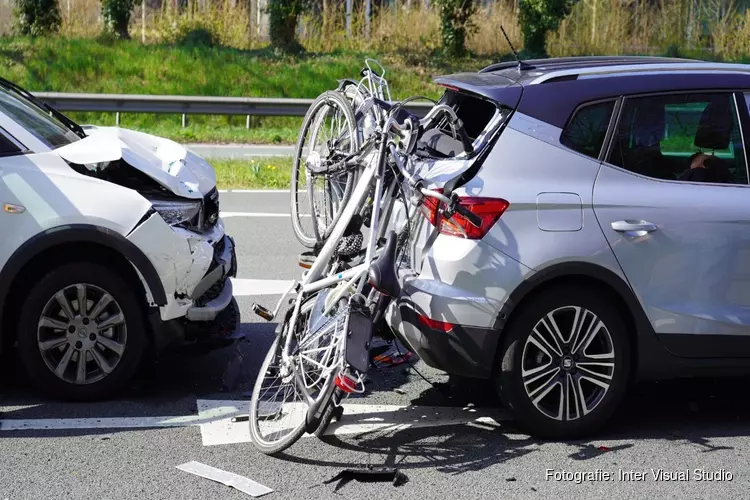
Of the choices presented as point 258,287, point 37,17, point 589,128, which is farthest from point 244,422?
point 37,17

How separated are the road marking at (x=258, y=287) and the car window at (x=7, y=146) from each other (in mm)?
2682

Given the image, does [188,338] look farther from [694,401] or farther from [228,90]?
[228,90]

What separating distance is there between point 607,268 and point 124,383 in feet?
8.51

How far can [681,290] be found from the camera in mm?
5148

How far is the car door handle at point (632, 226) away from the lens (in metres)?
5.05

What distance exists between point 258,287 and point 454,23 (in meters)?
15.8

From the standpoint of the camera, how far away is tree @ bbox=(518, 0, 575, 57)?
74.3 ft

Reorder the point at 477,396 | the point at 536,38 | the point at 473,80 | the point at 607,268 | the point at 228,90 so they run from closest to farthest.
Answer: the point at 607,268
the point at 473,80
the point at 477,396
the point at 228,90
the point at 536,38

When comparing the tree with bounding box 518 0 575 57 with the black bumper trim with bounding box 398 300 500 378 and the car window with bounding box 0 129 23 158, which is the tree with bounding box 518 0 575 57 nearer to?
the car window with bounding box 0 129 23 158

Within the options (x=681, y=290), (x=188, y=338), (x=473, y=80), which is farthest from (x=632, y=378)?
(x=188, y=338)

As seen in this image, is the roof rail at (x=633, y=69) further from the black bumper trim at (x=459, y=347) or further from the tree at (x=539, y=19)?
the tree at (x=539, y=19)

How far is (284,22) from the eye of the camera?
881 inches

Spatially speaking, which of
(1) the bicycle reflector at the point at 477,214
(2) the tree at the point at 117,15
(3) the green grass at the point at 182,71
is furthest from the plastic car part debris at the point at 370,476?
(2) the tree at the point at 117,15

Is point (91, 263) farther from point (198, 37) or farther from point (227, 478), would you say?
point (198, 37)
